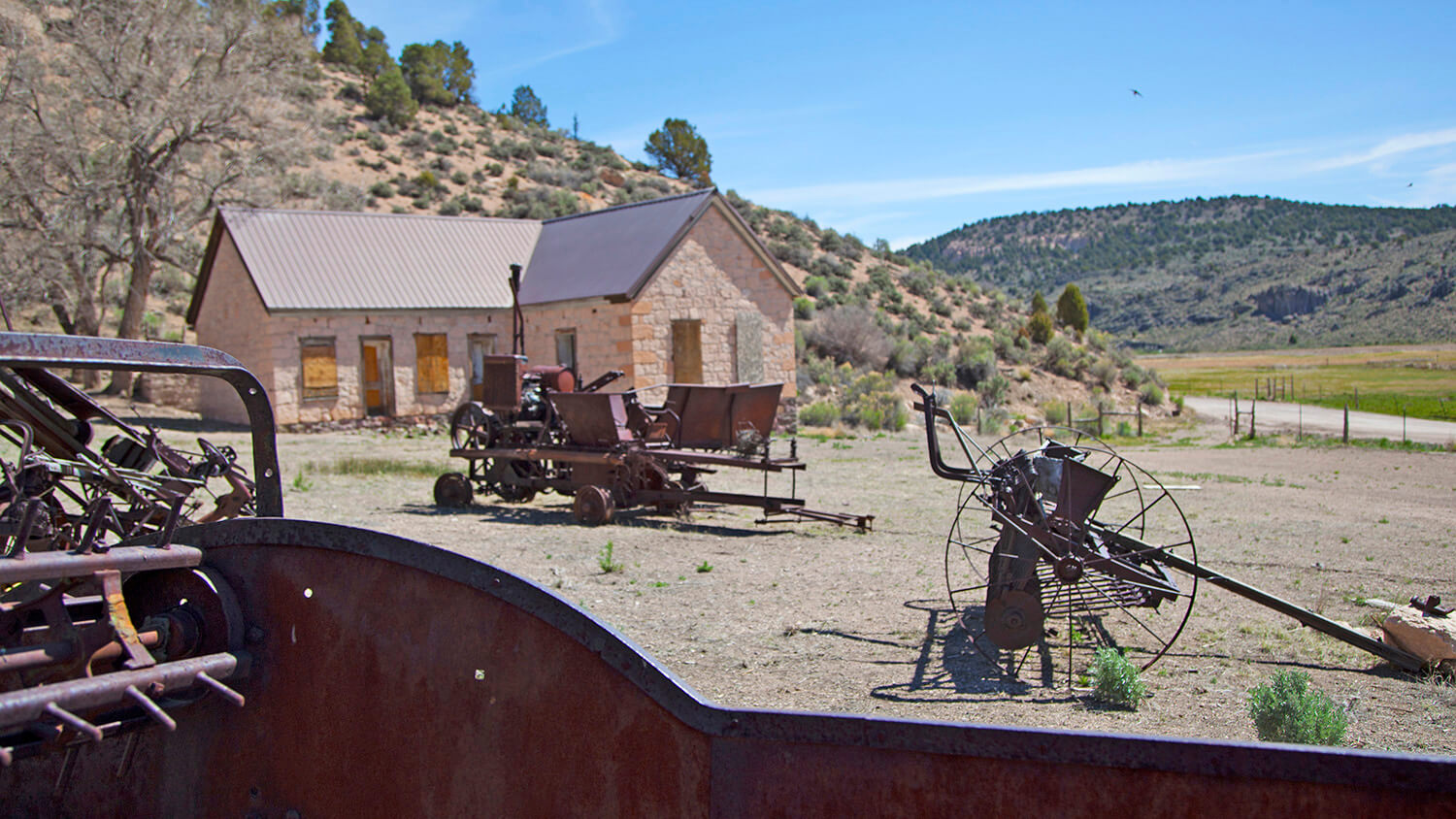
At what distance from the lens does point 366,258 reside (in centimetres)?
2488

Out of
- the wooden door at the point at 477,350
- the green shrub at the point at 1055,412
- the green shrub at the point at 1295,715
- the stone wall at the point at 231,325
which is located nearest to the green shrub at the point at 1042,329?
the green shrub at the point at 1055,412

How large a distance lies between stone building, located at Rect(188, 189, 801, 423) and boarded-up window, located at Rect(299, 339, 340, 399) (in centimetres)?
3

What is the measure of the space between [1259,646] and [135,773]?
6747mm

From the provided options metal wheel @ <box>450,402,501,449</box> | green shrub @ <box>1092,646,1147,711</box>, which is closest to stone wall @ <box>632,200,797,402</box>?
metal wheel @ <box>450,402,501,449</box>

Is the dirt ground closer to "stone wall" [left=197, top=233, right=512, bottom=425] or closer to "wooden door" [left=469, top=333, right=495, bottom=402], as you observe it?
"stone wall" [left=197, top=233, right=512, bottom=425]

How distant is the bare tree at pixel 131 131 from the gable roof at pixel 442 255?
3576 millimetres

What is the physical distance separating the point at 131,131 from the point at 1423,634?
97.1 feet

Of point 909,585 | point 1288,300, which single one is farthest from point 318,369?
point 1288,300

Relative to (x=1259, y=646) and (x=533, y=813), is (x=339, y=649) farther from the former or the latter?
(x=1259, y=646)

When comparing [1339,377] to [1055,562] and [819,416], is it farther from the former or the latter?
[1055,562]

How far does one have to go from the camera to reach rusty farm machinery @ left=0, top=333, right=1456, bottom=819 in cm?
201

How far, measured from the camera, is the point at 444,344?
2478 cm

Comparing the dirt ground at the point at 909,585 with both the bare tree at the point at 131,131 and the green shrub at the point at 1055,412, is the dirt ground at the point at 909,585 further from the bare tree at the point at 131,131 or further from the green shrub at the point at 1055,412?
the bare tree at the point at 131,131

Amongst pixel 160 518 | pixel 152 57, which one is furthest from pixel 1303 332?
pixel 160 518
